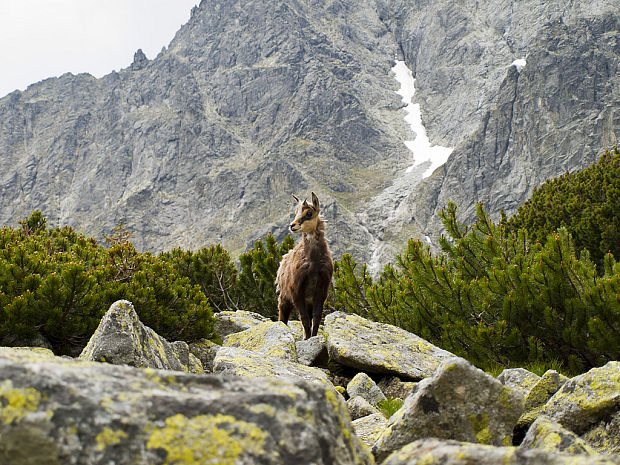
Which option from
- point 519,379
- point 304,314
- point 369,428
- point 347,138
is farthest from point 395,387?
point 347,138

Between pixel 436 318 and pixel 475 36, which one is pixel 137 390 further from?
pixel 475 36

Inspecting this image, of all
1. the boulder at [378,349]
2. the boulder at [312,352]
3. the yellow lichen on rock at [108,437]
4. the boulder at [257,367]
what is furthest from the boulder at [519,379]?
the yellow lichen on rock at [108,437]

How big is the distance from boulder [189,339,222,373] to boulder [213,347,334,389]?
127 centimetres

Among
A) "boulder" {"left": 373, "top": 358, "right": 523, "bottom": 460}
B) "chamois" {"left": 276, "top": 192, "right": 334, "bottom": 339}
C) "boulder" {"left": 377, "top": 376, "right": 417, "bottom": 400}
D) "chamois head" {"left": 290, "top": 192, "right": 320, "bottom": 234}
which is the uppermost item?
"chamois head" {"left": 290, "top": 192, "right": 320, "bottom": 234}

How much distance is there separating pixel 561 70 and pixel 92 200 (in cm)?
16273

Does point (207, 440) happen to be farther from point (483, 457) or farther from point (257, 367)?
point (257, 367)

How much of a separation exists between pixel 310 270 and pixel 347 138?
16981 centimetres

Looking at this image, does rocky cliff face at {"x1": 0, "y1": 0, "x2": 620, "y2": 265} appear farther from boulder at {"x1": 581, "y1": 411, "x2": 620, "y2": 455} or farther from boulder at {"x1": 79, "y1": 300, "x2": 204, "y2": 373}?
boulder at {"x1": 581, "y1": 411, "x2": 620, "y2": 455}

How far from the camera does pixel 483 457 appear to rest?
1.79m

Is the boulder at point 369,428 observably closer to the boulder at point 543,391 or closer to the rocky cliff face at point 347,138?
the boulder at point 543,391

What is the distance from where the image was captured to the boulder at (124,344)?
407 centimetres

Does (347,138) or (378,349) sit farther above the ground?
(347,138)

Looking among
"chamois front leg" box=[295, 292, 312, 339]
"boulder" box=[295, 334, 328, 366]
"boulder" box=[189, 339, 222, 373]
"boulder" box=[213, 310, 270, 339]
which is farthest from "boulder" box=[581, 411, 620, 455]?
"boulder" box=[213, 310, 270, 339]

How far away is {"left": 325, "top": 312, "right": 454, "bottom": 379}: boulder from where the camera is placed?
6.34 meters
